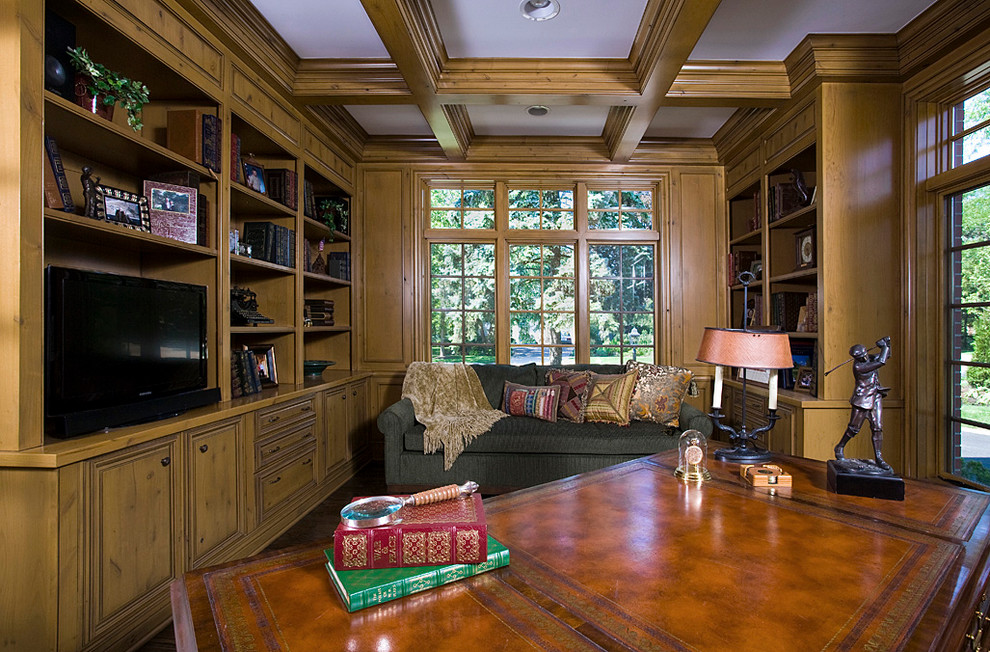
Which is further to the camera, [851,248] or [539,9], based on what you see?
[851,248]

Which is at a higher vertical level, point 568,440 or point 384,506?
point 384,506

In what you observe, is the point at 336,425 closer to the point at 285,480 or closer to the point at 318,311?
the point at 285,480

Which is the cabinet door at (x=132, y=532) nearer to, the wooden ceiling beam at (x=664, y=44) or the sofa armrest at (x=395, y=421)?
the sofa armrest at (x=395, y=421)

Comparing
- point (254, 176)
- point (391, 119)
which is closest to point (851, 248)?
point (391, 119)

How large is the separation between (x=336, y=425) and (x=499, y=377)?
1291 mm

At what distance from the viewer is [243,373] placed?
3.01 metres

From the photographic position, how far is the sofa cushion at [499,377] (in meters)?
4.20

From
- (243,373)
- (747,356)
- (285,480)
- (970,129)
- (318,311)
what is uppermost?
(970,129)

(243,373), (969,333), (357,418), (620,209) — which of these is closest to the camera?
(969,333)

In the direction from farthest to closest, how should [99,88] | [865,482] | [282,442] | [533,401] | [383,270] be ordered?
1. [383,270]
2. [533,401]
3. [282,442]
4. [99,88]
5. [865,482]

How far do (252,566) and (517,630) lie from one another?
57 cm

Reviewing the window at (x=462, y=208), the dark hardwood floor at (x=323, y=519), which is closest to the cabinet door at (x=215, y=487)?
the dark hardwood floor at (x=323, y=519)

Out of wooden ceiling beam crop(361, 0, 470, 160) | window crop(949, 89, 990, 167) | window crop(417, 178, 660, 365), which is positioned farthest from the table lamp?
window crop(417, 178, 660, 365)

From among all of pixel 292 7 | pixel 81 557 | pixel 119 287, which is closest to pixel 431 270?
pixel 292 7
